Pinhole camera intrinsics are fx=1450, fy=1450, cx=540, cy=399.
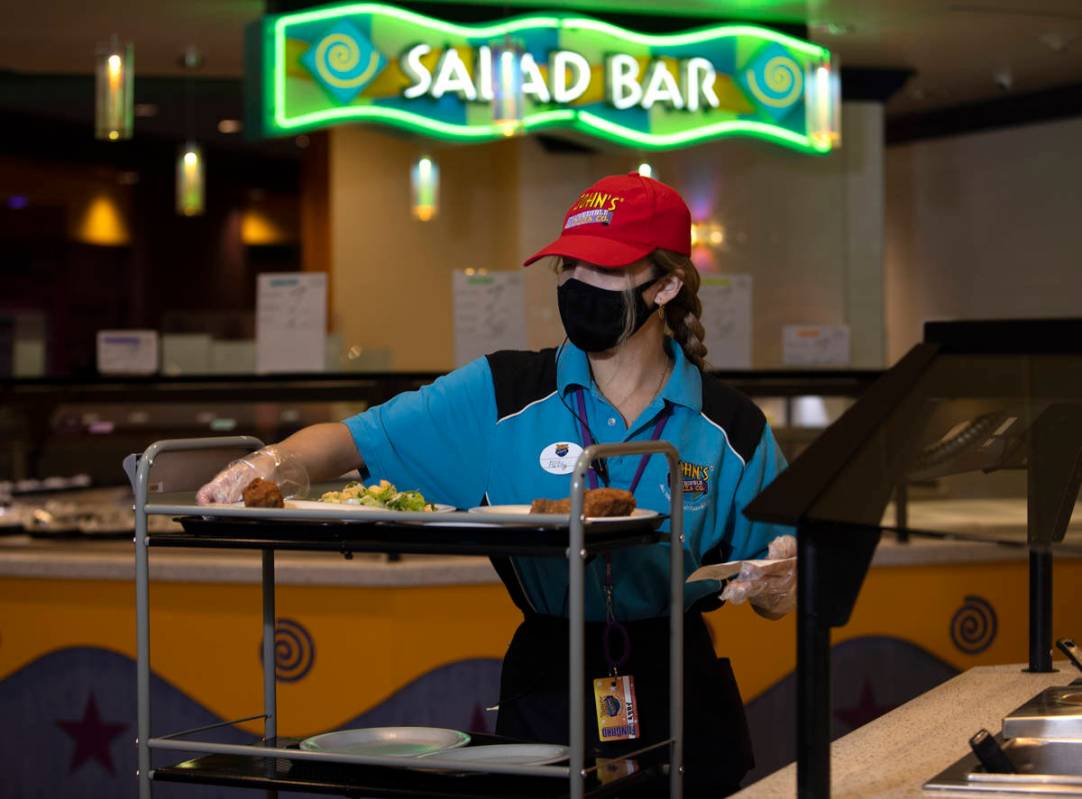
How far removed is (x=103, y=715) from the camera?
406cm

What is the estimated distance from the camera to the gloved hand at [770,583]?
175cm

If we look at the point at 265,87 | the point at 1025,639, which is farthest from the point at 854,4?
the point at 1025,639

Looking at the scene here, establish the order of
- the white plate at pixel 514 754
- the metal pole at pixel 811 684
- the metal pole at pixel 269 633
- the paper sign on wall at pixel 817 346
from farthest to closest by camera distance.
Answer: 1. the paper sign on wall at pixel 817 346
2. the metal pole at pixel 269 633
3. the white plate at pixel 514 754
4. the metal pole at pixel 811 684

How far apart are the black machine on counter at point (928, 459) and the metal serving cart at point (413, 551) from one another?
0.20 meters

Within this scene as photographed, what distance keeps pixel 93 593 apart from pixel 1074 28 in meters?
5.33

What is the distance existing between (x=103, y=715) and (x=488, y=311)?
5.90 ft

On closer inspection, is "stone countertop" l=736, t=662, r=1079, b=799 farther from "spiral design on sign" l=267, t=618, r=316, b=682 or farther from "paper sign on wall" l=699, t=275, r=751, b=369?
"paper sign on wall" l=699, t=275, r=751, b=369

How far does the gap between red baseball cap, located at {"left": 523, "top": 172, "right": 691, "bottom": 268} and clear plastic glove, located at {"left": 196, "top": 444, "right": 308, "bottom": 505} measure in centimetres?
41

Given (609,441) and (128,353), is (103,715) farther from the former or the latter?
(609,441)

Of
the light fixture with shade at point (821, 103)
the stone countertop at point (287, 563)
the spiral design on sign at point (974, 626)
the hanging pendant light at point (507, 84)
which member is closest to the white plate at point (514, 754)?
the stone countertop at point (287, 563)

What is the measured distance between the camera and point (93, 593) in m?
4.12

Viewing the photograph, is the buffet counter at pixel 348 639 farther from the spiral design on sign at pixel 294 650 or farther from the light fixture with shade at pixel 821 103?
the light fixture with shade at pixel 821 103

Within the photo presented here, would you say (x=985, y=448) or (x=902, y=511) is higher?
(x=985, y=448)

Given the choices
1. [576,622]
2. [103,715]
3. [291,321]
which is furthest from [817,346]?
[576,622]
